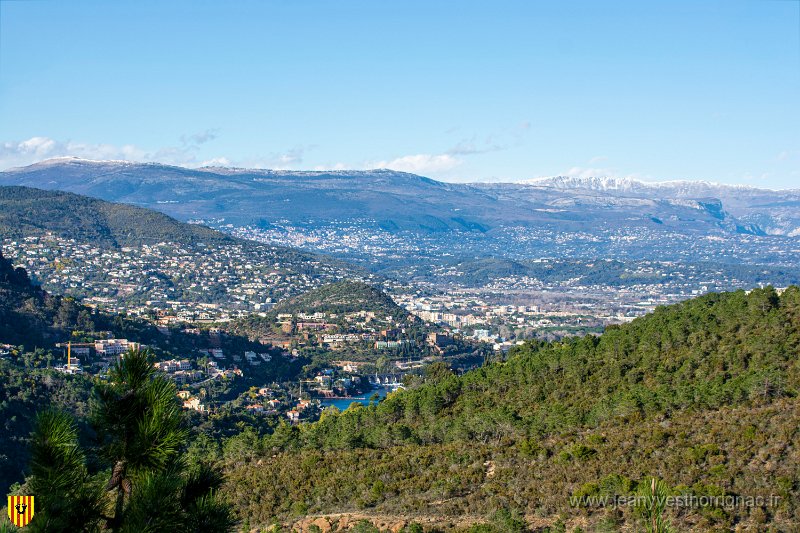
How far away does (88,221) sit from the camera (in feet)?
414

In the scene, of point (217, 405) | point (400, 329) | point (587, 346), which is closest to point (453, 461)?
point (587, 346)

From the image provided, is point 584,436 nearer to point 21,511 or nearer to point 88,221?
point 21,511

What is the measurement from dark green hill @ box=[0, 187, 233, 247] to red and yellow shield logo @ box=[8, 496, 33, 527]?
114388 mm

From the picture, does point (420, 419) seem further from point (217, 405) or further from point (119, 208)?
point (119, 208)

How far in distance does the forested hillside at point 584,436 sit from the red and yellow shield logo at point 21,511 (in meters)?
9.42

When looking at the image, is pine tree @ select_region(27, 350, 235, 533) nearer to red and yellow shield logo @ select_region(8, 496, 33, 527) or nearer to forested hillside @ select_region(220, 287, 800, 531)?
red and yellow shield logo @ select_region(8, 496, 33, 527)

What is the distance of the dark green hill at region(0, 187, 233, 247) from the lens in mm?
117938

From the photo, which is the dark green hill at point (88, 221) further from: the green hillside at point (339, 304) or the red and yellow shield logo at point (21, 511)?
the red and yellow shield logo at point (21, 511)

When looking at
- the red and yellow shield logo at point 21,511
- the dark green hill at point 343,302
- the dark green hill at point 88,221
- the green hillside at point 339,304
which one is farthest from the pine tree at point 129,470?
the dark green hill at point 88,221

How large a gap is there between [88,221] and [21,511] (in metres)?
128

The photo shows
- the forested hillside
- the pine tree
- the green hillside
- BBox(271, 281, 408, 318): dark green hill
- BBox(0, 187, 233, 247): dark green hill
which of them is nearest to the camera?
the pine tree

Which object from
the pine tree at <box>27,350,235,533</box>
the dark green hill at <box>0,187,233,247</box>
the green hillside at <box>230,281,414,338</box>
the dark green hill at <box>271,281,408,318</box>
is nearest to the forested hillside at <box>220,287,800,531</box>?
the pine tree at <box>27,350,235,533</box>

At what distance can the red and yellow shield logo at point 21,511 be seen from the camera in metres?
5.35

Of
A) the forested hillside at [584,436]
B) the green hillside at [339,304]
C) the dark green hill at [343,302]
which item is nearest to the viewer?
the forested hillside at [584,436]
